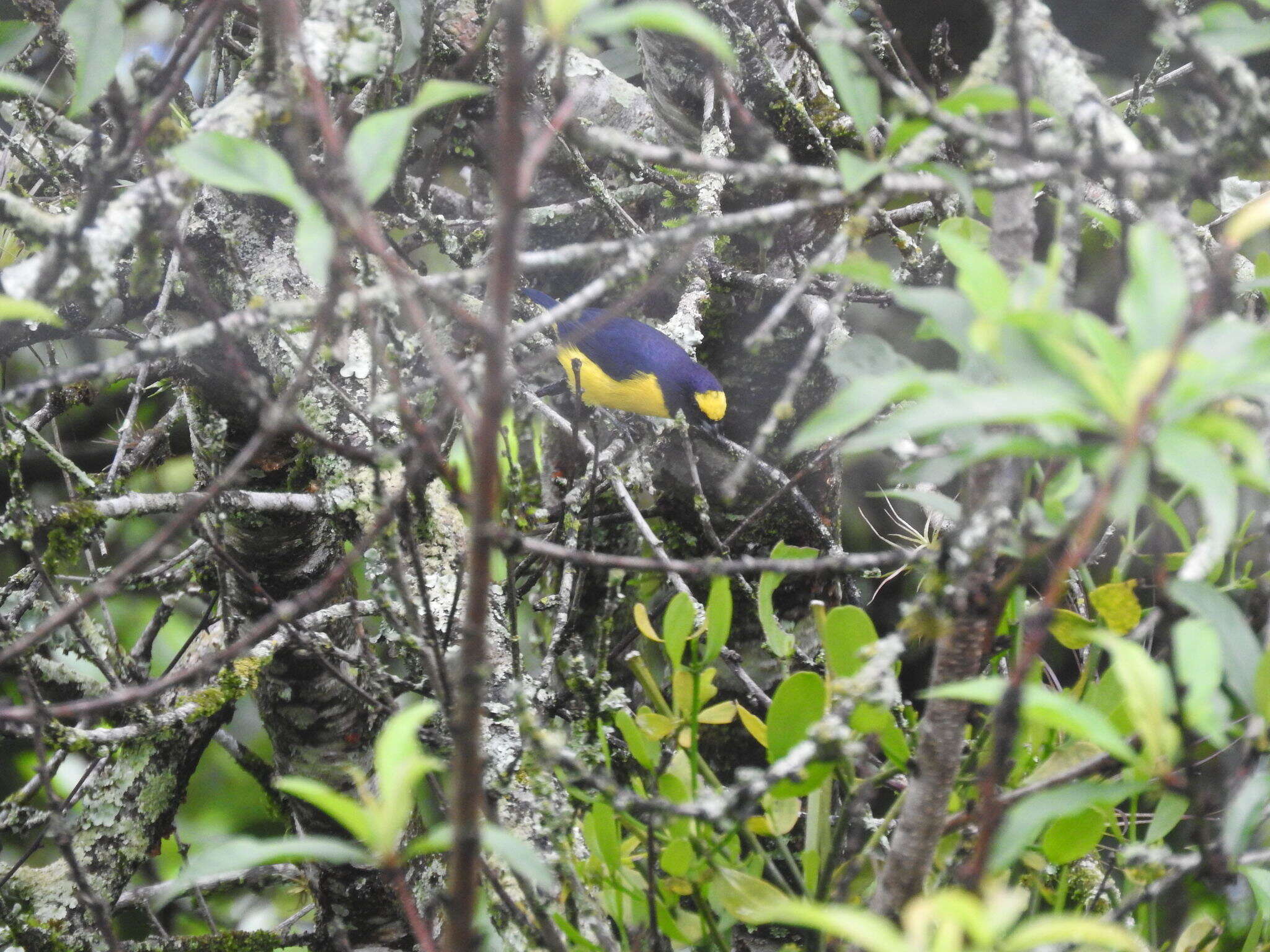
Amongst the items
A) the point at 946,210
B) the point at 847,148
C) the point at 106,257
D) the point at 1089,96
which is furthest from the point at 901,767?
the point at 847,148

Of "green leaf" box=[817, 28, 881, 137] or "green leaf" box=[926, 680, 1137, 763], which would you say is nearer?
"green leaf" box=[926, 680, 1137, 763]

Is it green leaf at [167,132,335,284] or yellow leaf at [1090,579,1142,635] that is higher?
green leaf at [167,132,335,284]

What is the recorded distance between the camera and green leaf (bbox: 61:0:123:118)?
0.77 meters

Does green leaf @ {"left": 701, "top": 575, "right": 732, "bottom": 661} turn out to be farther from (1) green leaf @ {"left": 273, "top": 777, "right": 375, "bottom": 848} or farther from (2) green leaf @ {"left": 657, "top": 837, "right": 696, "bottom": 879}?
(1) green leaf @ {"left": 273, "top": 777, "right": 375, "bottom": 848}

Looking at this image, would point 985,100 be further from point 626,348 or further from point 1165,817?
point 626,348

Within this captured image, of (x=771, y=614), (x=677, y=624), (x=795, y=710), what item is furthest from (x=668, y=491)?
(x=795, y=710)

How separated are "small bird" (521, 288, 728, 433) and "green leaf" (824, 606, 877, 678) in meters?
1.25

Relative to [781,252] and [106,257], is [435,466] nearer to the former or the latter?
[106,257]

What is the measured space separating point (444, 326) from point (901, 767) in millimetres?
968

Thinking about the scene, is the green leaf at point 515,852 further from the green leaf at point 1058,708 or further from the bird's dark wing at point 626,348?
the bird's dark wing at point 626,348

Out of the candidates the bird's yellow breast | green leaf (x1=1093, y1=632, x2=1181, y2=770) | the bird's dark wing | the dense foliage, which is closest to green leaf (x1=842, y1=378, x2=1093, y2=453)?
the dense foliage

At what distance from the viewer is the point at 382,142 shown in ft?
1.89

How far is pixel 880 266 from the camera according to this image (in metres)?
0.60

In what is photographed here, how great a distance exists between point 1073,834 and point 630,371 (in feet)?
6.17
